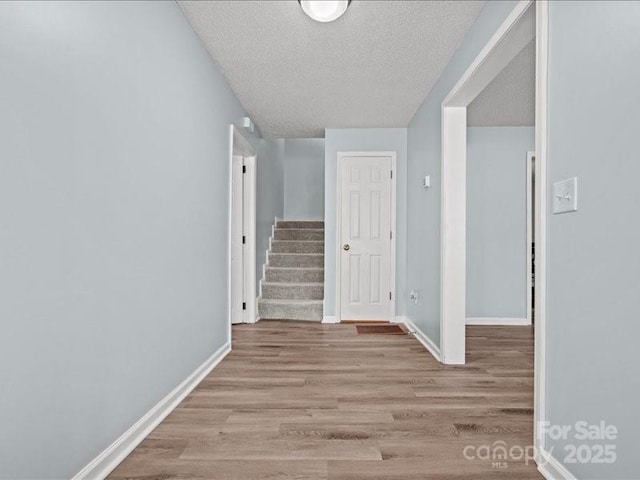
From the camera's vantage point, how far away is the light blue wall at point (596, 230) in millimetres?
1281

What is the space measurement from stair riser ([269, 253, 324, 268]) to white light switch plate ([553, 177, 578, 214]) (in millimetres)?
4644

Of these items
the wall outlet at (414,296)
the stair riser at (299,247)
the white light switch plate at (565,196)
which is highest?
the white light switch plate at (565,196)

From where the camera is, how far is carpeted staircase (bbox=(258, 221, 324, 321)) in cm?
540

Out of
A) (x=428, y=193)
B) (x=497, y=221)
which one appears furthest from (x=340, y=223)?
(x=497, y=221)

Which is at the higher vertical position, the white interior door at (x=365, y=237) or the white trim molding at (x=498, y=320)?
the white interior door at (x=365, y=237)

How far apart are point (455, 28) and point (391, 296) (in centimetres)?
323

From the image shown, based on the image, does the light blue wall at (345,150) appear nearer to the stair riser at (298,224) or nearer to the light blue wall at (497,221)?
the light blue wall at (497,221)

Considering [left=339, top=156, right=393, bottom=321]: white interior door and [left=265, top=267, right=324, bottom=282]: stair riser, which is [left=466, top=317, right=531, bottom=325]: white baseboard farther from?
[left=265, top=267, right=324, bottom=282]: stair riser

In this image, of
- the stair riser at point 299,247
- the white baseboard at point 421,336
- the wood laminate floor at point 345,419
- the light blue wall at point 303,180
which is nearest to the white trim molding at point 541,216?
the wood laminate floor at point 345,419

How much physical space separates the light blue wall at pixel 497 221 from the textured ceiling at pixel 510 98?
25 cm

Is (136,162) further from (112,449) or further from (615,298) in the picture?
(615,298)

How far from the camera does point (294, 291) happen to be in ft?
18.6

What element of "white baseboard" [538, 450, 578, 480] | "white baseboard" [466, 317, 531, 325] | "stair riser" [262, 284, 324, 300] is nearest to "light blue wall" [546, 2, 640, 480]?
"white baseboard" [538, 450, 578, 480]

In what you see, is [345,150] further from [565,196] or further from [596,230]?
[596,230]
